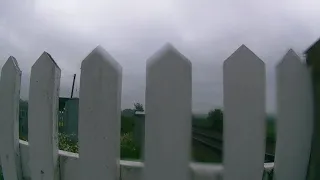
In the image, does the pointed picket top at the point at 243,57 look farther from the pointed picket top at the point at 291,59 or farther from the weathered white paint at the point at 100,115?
the weathered white paint at the point at 100,115

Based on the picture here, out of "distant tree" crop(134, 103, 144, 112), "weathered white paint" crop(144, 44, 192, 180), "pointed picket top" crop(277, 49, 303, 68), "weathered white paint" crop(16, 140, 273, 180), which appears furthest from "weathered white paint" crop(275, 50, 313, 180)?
"distant tree" crop(134, 103, 144, 112)

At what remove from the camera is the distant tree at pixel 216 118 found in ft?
5.23

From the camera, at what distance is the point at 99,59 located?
171cm

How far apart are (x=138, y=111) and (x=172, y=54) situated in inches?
15.6

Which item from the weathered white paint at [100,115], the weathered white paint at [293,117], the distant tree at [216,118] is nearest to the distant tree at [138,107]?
the weathered white paint at [100,115]

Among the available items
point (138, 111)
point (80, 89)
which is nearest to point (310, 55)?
point (138, 111)

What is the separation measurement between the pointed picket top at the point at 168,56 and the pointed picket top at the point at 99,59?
19 cm

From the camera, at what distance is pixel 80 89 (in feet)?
5.73

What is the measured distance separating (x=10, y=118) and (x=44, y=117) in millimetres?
355

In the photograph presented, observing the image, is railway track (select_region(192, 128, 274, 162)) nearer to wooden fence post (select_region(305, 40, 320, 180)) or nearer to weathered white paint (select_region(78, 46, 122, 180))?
wooden fence post (select_region(305, 40, 320, 180))

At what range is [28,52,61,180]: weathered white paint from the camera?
5.93 feet

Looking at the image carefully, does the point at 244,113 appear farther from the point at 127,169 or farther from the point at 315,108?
the point at 127,169

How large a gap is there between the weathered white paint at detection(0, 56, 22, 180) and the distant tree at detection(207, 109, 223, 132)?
1222 mm

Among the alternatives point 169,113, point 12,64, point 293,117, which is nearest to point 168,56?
point 169,113
